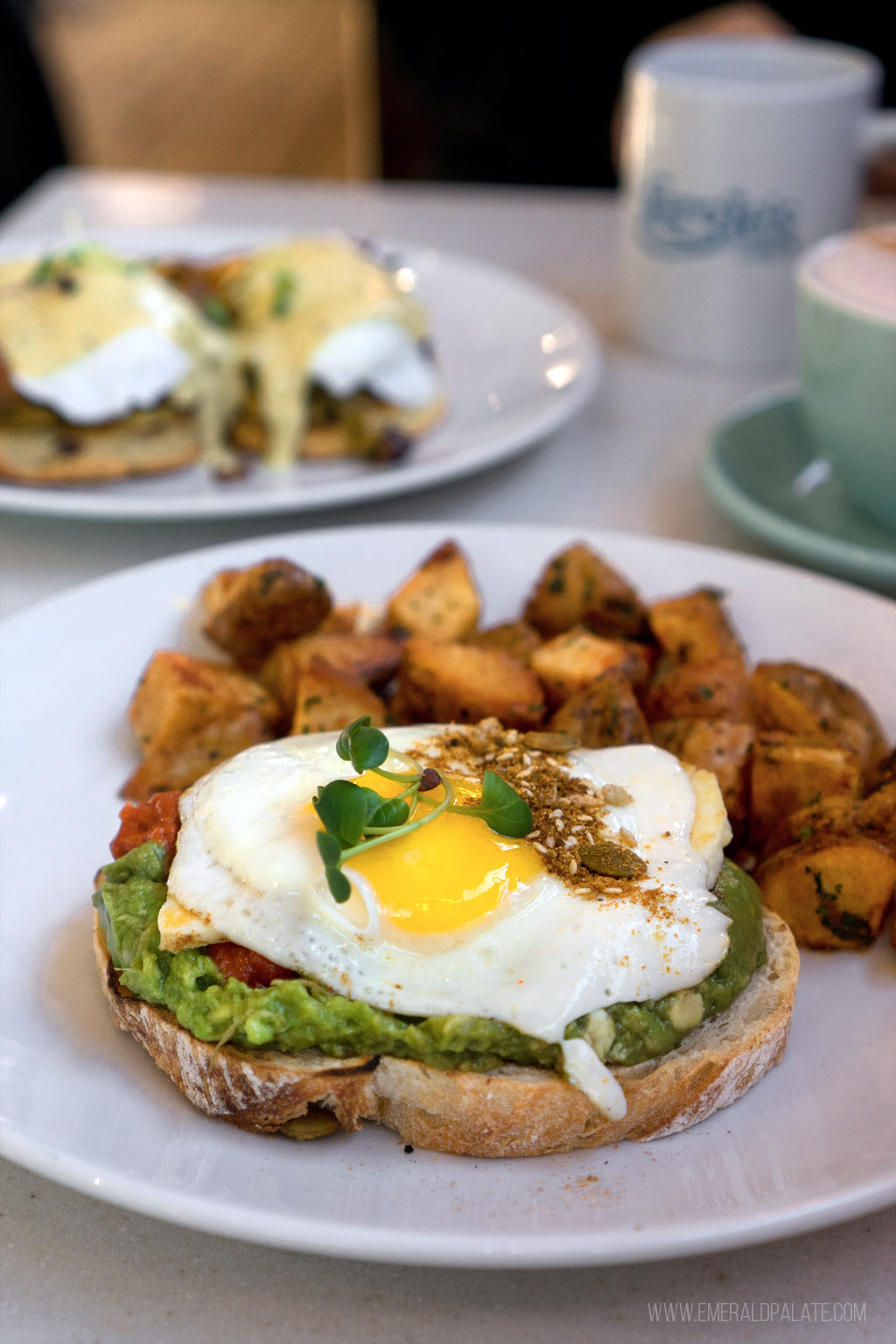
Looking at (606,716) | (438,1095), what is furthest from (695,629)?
(438,1095)

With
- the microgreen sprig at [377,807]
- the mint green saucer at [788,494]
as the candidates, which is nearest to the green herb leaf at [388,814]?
the microgreen sprig at [377,807]

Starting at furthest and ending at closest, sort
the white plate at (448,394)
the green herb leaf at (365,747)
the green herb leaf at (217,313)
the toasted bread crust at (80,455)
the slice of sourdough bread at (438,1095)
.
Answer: the green herb leaf at (217,313) < the toasted bread crust at (80,455) < the white plate at (448,394) < the green herb leaf at (365,747) < the slice of sourdough bread at (438,1095)

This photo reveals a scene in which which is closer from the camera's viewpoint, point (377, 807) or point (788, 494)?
point (377, 807)

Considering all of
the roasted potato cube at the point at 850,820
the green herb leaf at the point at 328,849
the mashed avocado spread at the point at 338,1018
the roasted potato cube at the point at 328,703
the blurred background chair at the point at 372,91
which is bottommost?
the blurred background chair at the point at 372,91

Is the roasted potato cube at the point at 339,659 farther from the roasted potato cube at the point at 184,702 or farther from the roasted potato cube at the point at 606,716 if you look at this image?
the roasted potato cube at the point at 606,716

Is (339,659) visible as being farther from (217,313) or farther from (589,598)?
(217,313)

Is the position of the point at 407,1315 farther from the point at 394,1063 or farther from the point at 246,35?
the point at 246,35

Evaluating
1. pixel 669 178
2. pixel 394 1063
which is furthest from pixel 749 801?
pixel 669 178
